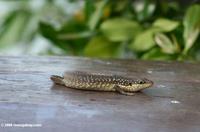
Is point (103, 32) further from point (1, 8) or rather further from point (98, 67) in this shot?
point (1, 8)

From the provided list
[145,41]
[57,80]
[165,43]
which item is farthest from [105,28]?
[57,80]

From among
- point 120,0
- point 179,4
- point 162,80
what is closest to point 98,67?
point 162,80

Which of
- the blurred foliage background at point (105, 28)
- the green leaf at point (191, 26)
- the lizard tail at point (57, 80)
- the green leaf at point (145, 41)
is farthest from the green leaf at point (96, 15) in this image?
the lizard tail at point (57, 80)

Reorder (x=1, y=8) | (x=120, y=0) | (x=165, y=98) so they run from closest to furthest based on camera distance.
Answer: (x=165, y=98) < (x=120, y=0) < (x=1, y=8)

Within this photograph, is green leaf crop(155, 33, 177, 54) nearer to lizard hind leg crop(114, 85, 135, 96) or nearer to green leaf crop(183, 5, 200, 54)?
green leaf crop(183, 5, 200, 54)

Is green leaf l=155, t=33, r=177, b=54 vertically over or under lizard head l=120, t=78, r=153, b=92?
over

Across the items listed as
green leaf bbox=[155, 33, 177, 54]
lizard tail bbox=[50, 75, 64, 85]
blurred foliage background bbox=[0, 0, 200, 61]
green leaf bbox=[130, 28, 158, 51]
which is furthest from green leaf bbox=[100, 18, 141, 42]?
lizard tail bbox=[50, 75, 64, 85]
